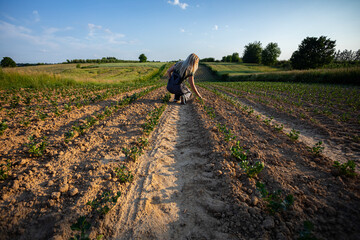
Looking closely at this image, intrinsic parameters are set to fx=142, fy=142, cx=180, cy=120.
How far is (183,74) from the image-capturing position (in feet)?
21.4

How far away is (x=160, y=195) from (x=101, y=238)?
91 cm

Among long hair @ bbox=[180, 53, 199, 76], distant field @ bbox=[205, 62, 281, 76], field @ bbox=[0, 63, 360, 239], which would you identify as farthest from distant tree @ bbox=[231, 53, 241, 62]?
field @ bbox=[0, 63, 360, 239]

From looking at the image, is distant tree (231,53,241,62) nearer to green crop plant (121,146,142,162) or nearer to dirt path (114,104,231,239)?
dirt path (114,104,231,239)

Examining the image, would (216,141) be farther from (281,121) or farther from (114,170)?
(281,121)

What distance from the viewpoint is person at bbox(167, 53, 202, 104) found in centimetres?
615

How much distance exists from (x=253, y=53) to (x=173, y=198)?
80.9 meters

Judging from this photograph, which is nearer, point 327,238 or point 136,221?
point 327,238

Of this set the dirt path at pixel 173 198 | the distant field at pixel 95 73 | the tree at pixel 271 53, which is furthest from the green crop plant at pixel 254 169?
the tree at pixel 271 53

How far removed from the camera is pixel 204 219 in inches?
75.6

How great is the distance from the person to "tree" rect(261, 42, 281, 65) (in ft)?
225

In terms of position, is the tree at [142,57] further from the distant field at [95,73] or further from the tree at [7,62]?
the tree at [7,62]

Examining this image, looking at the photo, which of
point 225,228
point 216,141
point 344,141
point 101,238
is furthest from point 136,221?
point 344,141

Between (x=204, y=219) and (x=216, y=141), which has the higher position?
(x=216, y=141)

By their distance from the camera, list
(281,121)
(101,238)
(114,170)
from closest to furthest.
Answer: (101,238) → (114,170) → (281,121)
